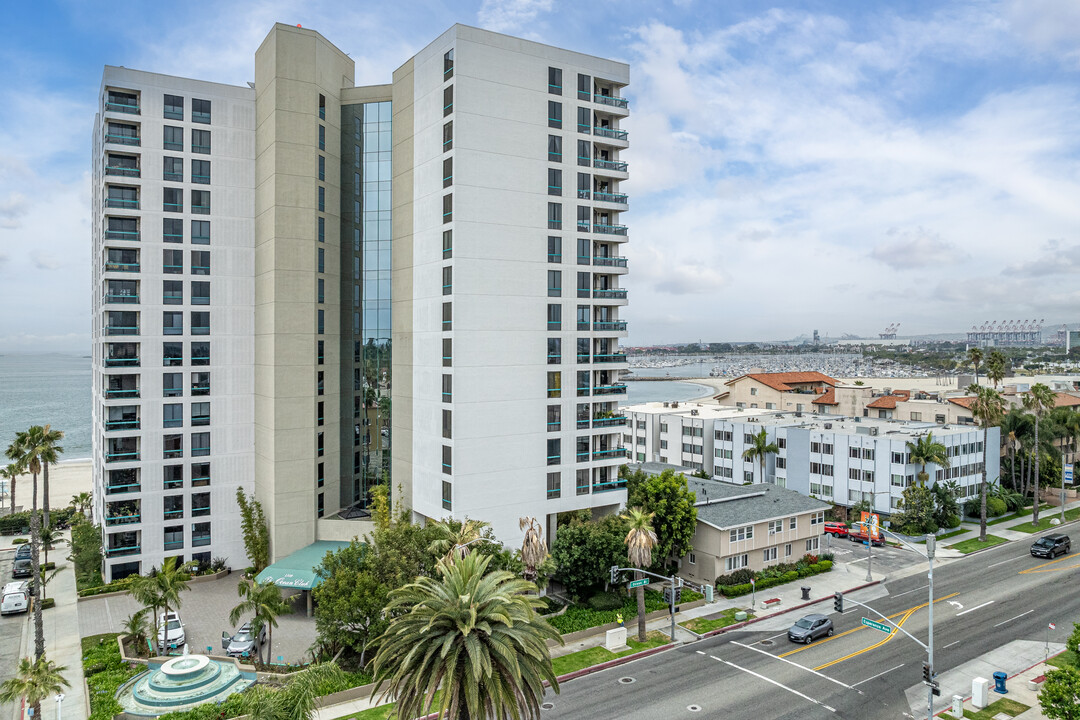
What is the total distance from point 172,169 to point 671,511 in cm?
5420

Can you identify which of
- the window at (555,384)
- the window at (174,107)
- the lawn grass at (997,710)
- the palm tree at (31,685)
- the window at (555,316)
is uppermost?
the window at (174,107)

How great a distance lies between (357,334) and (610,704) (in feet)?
133

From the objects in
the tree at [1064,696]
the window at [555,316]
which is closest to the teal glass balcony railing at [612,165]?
the window at [555,316]

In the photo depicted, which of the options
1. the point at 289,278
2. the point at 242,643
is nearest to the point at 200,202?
the point at 289,278

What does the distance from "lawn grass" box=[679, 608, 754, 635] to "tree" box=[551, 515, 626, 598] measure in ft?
22.1

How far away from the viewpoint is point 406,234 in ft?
188

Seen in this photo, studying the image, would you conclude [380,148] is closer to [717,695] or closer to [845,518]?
[717,695]

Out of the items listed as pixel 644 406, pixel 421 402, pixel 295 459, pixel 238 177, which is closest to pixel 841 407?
pixel 644 406

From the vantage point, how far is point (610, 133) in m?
57.7

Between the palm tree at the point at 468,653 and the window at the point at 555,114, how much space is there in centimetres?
4037

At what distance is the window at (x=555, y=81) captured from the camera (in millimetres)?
53875

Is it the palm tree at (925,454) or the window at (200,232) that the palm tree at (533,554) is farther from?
the palm tree at (925,454)

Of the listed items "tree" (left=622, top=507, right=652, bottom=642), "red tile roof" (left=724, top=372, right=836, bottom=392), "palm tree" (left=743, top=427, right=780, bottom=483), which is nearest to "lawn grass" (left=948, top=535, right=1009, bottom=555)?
"palm tree" (left=743, top=427, right=780, bottom=483)

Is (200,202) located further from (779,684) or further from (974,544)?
(974,544)
